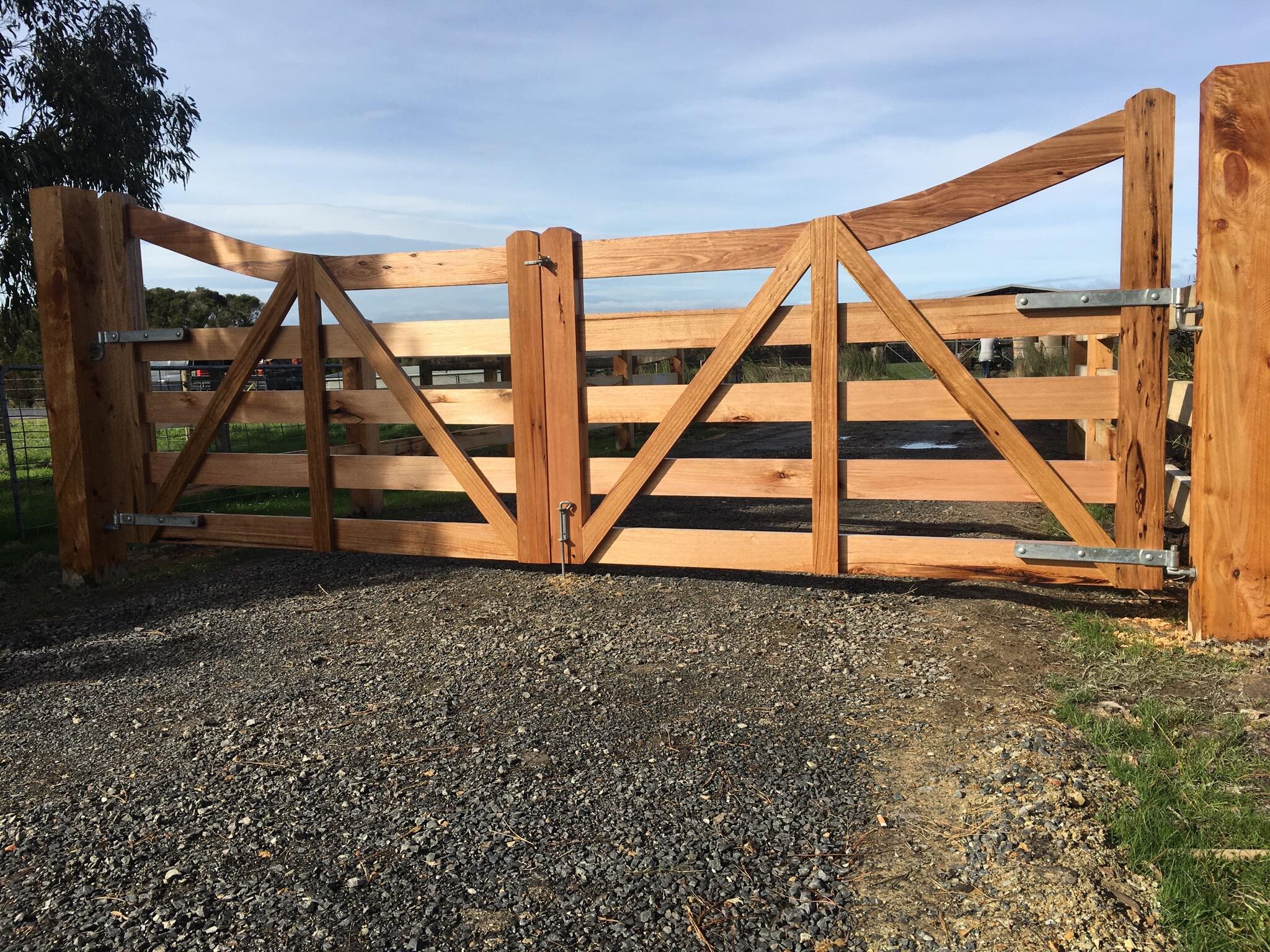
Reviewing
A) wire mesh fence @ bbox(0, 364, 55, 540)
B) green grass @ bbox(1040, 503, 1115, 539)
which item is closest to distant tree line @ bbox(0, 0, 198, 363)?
wire mesh fence @ bbox(0, 364, 55, 540)

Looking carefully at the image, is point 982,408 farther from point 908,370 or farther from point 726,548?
point 908,370

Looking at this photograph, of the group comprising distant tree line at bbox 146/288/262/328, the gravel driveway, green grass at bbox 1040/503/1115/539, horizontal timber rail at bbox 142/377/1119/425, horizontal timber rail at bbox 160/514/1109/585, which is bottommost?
the gravel driveway

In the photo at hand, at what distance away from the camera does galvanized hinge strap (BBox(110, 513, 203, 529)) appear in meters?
6.52

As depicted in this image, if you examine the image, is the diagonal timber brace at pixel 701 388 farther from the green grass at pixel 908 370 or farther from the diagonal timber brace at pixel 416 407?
the green grass at pixel 908 370

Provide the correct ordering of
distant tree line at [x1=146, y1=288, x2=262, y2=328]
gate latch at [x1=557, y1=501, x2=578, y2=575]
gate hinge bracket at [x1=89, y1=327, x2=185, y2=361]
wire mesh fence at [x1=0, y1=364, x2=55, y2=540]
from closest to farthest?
gate latch at [x1=557, y1=501, x2=578, y2=575]
gate hinge bracket at [x1=89, y1=327, x2=185, y2=361]
wire mesh fence at [x1=0, y1=364, x2=55, y2=540]
distant tree line at [x1=146, y1=288, x2=262, y2=328]

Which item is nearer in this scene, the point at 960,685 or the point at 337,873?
the point at 337,873

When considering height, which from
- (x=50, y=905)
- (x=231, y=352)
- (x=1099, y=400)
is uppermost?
(x=231, y=352)

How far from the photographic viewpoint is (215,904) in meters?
2.43

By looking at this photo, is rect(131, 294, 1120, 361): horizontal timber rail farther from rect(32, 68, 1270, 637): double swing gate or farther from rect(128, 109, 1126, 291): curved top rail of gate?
rect(128, 109, 1126, 291): curved top rail of gate

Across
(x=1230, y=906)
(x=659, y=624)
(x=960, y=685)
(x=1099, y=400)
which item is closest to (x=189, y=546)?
(x=659, y=624)

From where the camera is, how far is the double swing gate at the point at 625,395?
4543 millimetres

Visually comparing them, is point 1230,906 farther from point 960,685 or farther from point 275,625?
point 275,625

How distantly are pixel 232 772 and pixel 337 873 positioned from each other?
0.92 metres

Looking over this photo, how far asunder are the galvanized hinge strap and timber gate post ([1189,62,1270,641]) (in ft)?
19.9
